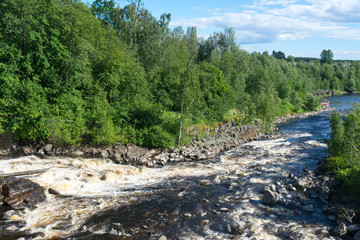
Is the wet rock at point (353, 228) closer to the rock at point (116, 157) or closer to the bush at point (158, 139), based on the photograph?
the bush at point (158, 139)

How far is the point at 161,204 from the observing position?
1903 cm

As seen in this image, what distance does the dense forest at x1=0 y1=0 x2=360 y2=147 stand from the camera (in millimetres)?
28109

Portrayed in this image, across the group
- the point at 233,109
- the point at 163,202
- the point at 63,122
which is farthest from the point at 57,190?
the point at 233,109

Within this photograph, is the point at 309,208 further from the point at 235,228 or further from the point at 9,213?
the point at 9,213

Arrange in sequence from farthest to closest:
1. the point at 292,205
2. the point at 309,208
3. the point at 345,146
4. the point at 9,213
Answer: the point at 345,146 → the point at 292,205 → the point at 309,208 → the point at 9,213

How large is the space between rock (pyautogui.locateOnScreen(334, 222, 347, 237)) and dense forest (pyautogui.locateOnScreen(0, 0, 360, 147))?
2131cm

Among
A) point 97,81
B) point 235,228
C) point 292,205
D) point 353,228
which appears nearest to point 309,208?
point 292,205

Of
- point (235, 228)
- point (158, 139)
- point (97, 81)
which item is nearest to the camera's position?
point (235, 228)

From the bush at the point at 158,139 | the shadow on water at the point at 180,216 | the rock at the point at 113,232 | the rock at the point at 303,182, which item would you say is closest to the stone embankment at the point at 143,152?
the bush at the point at 158,139

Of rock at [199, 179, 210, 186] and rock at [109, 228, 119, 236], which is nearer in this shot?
rock at [109, 228, 119, 236]

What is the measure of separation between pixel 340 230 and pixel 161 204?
1208 centimetres

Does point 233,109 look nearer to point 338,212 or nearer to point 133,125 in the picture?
point 133,125

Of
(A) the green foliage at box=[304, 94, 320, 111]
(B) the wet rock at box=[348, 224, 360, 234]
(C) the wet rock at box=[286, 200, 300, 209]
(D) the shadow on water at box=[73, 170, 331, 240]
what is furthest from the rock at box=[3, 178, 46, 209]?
(A) the green foliage at box=[304, 94, 320, 111]

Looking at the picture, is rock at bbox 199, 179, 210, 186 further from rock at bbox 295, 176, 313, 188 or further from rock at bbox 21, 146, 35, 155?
rock at bbox 21, 146, 35, 155
